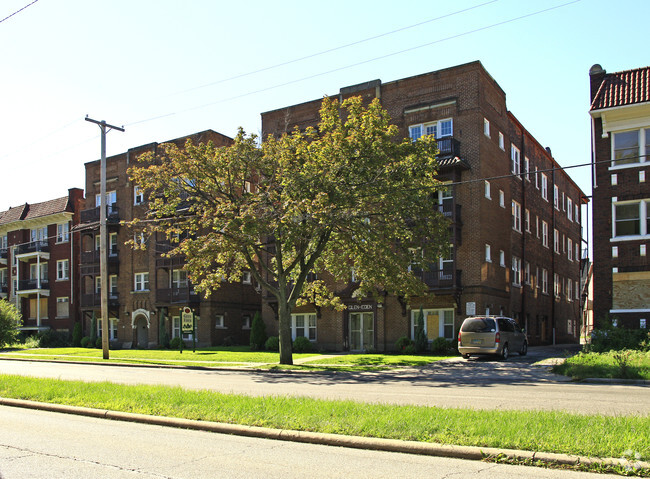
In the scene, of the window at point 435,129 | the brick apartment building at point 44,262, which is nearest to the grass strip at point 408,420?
the window at point 435,129

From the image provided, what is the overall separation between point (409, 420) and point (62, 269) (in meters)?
51.2

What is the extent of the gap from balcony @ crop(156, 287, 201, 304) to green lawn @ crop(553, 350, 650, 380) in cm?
2780

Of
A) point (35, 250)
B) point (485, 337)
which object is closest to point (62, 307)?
point (35, 250)

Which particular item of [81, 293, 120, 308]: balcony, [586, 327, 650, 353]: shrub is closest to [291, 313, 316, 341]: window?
[81, 293, 120, 308]: balcony

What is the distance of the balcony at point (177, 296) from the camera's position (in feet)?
139

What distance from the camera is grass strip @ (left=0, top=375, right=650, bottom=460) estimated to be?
290 inches

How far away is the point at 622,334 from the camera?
76.6 ft

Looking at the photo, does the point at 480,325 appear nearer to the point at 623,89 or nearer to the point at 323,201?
the point at 323,201

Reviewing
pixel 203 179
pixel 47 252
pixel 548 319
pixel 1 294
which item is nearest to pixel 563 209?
pixel 548 319

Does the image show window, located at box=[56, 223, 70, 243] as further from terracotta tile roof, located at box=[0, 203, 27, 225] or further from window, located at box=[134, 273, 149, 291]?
window, located at box=[134, 273, 149, 291]

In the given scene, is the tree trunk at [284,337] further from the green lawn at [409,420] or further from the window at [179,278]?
the window at [179,278]

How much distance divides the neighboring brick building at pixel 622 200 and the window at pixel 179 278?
2797cm

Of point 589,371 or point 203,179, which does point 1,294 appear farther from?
point 589,371

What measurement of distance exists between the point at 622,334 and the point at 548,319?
67.2 feet
